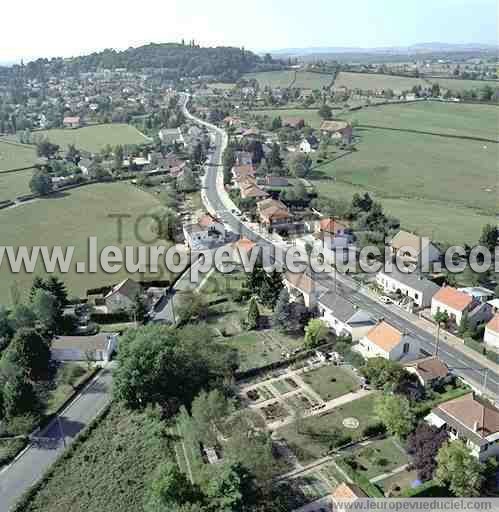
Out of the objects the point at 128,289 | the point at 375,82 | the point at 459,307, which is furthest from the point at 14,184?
the point at 375,82

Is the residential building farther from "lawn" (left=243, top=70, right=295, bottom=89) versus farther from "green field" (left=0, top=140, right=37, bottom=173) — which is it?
"lawn" (left=243, top=70, right=295, bottom=89)

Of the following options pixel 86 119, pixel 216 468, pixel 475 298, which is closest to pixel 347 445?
pixel 216 468

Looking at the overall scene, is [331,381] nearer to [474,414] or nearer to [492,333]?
[474,414]

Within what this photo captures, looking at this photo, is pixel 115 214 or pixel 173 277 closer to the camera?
pixel 173 277

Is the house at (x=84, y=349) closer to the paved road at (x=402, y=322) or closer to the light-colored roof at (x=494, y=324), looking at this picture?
the paved road at (x=402, y=322)

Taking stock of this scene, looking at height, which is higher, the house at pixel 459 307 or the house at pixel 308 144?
the house at pixel 308 144

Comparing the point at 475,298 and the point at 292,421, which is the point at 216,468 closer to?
the point at 292,421

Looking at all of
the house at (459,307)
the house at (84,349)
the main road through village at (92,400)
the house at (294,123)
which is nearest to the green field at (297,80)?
the house at (294,123)

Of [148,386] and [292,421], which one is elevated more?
[148,386]
